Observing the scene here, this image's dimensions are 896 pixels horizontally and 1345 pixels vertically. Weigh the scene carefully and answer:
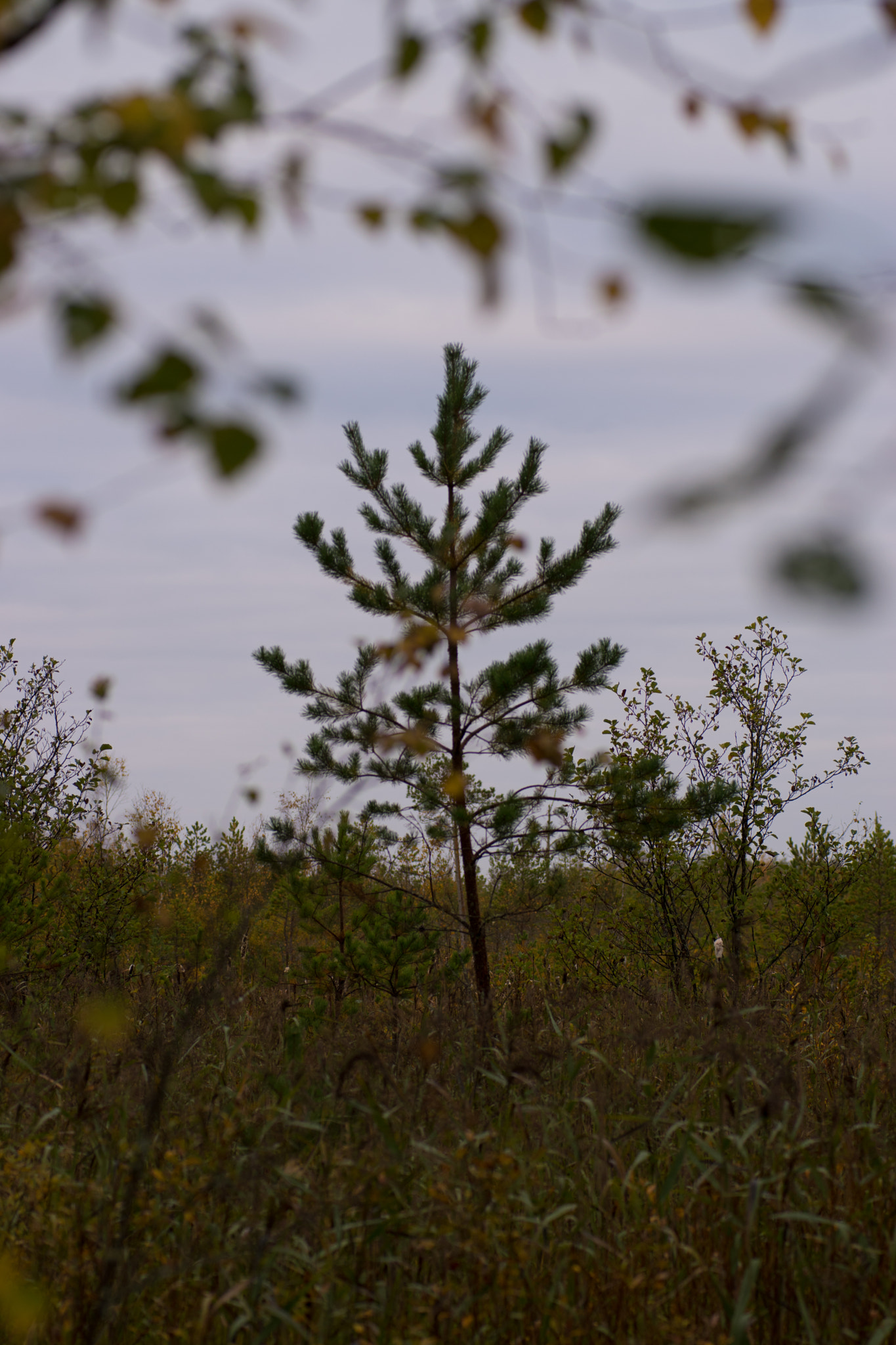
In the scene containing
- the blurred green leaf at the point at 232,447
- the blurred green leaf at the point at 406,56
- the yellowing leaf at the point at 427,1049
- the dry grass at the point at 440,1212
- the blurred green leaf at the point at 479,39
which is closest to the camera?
the blurred green leaf at the point at 232,447

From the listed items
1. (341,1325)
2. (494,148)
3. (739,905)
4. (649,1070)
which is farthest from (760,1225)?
(739,905)

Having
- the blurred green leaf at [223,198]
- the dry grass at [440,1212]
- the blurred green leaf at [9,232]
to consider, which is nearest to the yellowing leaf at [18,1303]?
the dry grass at [440,1212]

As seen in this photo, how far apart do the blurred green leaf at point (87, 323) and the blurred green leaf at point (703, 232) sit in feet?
2.20

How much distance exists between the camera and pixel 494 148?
1.62 meters

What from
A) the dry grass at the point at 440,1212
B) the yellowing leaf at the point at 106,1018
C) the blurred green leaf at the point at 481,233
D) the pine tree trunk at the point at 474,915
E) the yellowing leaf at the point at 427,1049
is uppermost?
the blurred green leaf at the point at 481,233

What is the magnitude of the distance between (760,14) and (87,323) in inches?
50.4

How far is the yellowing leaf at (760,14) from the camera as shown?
5.87 feet

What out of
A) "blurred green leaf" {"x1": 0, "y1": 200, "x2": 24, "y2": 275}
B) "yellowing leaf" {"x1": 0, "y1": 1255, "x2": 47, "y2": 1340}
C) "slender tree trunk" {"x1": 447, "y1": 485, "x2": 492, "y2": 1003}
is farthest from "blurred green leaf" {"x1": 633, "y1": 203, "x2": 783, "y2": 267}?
"slender tree trunk" {"x1": 447, "y1": 485, "x2": 492, "y2": 1003}

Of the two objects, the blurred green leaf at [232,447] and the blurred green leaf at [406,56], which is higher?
the blurred green leaf at [406,56]

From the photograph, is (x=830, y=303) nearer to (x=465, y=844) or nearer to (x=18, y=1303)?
(x=18, y=1303)

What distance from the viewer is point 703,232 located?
994 millimetres

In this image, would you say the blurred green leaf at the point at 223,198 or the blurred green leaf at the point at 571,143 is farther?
the blurred green leaf at the point at 571,143

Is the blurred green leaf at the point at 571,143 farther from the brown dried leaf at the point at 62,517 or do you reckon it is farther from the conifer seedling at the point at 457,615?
the conifer seedling at the point at 457,615

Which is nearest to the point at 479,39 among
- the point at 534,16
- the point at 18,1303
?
the point at 534,16
